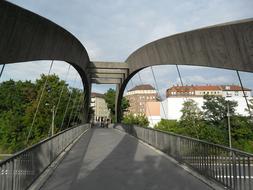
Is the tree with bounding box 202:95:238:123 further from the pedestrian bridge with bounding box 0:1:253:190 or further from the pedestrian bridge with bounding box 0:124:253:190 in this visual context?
the pedestrian bridge with bounding box 0:124:253:190

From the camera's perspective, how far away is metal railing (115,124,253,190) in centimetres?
566

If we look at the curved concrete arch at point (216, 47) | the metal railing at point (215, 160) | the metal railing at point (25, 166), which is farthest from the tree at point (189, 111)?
the metal railing at point (25, 166)

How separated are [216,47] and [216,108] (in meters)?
57.0

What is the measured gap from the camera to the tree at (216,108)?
63.3 metres

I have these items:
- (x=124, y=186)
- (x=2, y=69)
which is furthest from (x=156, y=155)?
(x=2, y=69)

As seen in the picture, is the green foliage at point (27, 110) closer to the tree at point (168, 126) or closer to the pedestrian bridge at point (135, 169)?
the tree at point (168, 126)

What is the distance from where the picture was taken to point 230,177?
604 centimetres

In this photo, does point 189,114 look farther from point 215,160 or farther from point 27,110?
point 215,160

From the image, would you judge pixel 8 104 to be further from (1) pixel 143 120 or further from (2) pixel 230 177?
(2) pixel 230 177

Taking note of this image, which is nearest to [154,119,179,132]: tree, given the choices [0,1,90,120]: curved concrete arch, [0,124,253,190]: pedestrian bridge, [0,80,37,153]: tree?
[0,80,37,153]: tree

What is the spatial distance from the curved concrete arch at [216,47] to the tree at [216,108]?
52.1 meters

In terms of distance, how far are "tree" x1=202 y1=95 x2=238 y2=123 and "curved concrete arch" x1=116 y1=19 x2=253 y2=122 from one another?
5214cm

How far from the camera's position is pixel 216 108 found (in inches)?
2502

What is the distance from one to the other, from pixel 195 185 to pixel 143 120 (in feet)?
195
